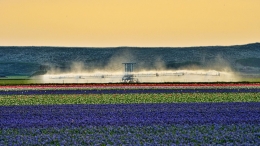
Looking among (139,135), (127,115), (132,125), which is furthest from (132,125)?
(127,115)

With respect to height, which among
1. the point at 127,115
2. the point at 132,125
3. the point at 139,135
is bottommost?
the point at 139,135

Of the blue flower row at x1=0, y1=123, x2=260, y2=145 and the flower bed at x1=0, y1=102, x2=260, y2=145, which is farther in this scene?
the flower bed at x1=0, y1=102, x2=260, y2=145

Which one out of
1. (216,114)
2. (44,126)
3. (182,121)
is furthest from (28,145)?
(216,114)

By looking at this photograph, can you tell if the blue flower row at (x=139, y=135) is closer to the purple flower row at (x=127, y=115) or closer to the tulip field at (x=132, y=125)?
the tulip field at (x=132, y=125)

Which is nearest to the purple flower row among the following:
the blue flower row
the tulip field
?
the tulip field

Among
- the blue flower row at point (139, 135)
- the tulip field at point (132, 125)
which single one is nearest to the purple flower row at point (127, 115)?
the tulip field at point (132, 125)

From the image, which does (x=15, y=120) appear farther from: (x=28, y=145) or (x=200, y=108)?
(x=200, y=108)

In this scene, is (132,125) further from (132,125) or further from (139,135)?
(139,135)

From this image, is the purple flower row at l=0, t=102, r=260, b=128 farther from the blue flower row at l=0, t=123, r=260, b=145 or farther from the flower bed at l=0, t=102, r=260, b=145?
the blue flower row at l=0, t=123, r=260, b=145
